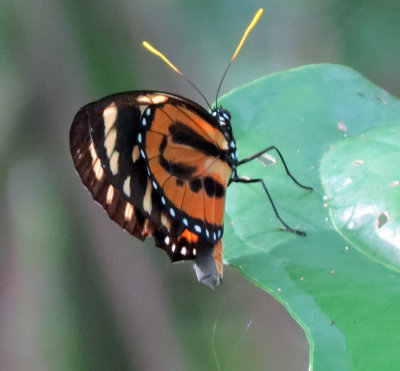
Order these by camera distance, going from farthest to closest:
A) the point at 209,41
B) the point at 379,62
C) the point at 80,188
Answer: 1. the point at 209,41
2. the point at 80,188
3. the point at 379,62

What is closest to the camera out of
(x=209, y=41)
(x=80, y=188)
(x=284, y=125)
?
(x=284, y=125)

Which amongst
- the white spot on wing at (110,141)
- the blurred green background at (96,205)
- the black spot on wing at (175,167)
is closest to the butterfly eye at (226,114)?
the black spot on wing at (175,167)

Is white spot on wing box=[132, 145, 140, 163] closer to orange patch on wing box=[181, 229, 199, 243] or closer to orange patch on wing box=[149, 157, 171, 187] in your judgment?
orange patch on wing box=[149, 157, 171, 187]

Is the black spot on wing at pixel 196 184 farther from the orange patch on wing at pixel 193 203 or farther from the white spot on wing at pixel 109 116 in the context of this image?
the white spot on wing at pixel 109 116

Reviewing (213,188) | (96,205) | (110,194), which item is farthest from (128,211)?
(96,205)

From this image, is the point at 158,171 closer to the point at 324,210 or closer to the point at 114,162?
the point at 114,162

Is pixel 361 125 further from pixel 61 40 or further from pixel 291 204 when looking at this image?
pixel 61 40

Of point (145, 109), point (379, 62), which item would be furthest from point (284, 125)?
point (379, 62)

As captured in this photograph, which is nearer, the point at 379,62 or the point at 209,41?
the point at 379,62
